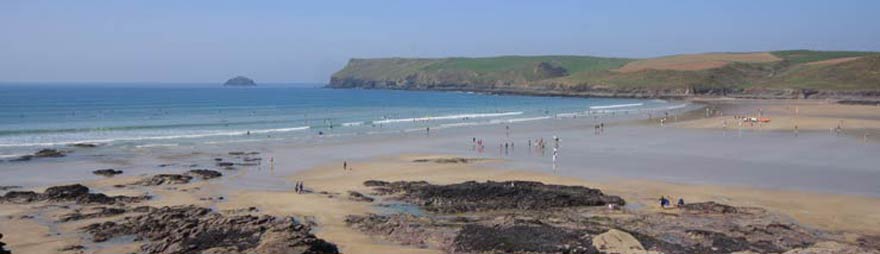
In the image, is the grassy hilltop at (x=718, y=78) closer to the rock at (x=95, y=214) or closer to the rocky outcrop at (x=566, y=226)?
the rocky outcrop at (x=566, y=226)

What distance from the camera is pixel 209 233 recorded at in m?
17.9

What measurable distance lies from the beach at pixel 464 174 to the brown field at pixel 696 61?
103 meters

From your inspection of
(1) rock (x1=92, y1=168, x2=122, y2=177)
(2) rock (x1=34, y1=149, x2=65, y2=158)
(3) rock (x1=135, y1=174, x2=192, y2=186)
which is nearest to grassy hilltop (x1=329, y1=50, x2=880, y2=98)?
(3) rock (x1=135, y1=174, x2=192, y2=186)

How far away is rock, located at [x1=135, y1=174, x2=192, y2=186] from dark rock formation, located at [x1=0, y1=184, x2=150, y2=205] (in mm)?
3322

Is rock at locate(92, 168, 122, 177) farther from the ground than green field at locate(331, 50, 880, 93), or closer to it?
closer to it

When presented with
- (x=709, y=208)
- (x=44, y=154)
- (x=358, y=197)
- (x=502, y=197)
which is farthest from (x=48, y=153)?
(x=709, y=208)

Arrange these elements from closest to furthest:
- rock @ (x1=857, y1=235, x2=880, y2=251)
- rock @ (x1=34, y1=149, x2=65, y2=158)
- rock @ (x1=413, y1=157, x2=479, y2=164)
Result: rock @ (x1=857, y1=235, x2=880, y2=251)
rock @ (x1=413, y1=157, x2=479, y2=164)
rock @ (x1=34, y1=149, x2=65, y2=158)

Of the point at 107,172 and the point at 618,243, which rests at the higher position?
the point at 618,243

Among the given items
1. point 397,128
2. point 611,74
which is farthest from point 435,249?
point 611,74

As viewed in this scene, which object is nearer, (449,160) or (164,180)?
(164,180)

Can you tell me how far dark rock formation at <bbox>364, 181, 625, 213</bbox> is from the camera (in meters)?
23.5

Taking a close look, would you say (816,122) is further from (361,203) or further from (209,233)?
(209,233)

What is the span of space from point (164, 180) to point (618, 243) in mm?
19252

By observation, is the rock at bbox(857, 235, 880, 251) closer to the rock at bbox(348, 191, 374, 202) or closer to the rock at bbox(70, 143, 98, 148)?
the rock at bbox(348, 191, 374, 202)
